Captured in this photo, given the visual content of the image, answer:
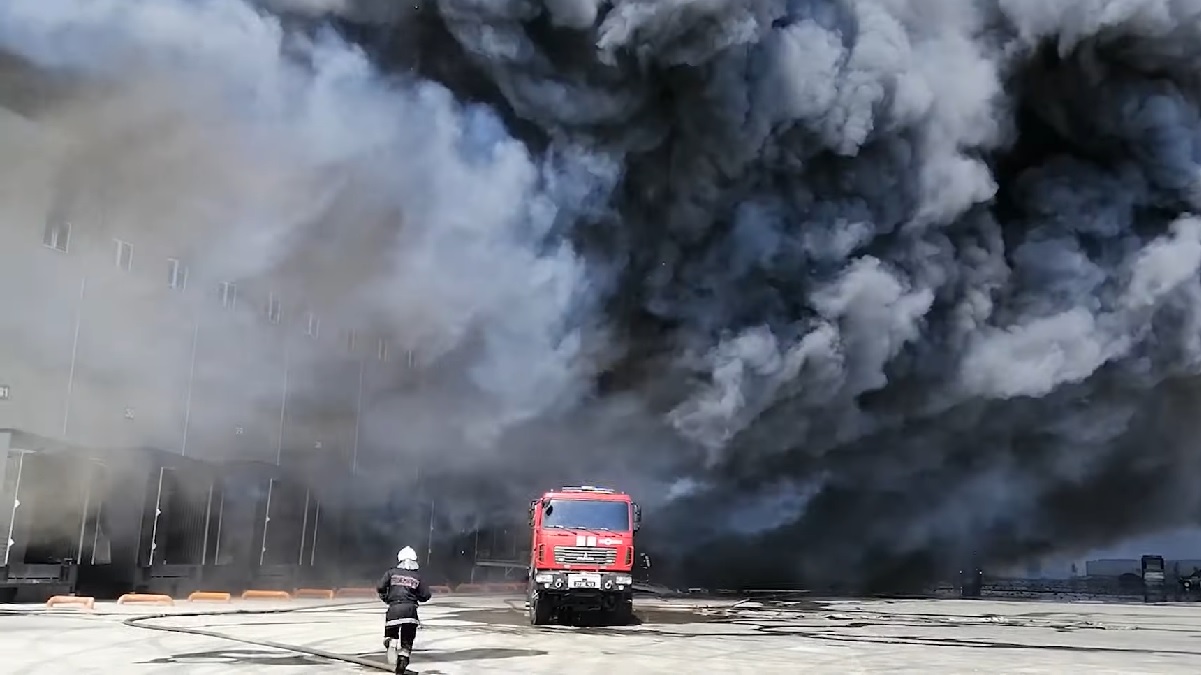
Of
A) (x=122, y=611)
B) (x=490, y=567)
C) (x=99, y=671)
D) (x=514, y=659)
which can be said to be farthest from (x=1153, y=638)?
(x=490, y=567)

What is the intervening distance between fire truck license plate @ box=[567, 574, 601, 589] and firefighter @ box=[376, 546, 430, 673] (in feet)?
34.0

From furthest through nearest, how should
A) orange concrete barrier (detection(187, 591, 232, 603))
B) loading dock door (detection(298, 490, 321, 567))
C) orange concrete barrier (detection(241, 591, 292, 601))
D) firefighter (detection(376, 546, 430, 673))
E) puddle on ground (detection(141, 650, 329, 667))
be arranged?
loading dock door (detection(298, 490, 321, 567))
orange concrete barrier (detection(241, 591, 292, 601))
orange concrete barrier (detection(187, 591, 232, 603))
puddle on ground (detection(141, 650, 329, 667))
firefighter (detection(376, 546, 430, 673))

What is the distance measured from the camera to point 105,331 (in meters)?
37.0

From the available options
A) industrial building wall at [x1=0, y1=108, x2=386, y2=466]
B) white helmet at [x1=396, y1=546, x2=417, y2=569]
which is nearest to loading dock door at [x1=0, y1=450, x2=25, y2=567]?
industrial building wall at [x1=0, y1=108, x2=386, y2=466]

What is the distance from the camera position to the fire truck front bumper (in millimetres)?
24531

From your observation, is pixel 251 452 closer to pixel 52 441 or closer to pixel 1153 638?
pixel 52 441

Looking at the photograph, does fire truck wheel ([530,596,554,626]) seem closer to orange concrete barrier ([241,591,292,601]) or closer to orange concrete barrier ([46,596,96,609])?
orange concrete barrier ([46,596,96,609])

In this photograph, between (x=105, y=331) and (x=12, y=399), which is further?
(x=105, y=331)

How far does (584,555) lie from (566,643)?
4.80m

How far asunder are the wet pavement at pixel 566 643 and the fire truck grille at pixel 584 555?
1.72 m

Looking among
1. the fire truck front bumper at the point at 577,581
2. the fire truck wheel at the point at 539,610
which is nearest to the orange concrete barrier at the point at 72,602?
the fire truck wheel at the point at 539,610

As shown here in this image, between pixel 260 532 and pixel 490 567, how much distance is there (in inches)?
643

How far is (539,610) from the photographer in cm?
2544

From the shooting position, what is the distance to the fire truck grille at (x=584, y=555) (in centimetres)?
2477
